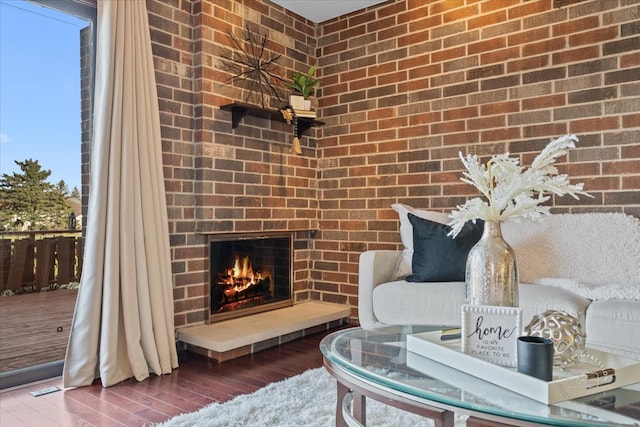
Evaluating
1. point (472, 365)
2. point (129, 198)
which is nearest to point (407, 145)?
point (129, 198)

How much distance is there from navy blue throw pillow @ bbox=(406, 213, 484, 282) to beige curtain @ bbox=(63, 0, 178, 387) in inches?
58.0

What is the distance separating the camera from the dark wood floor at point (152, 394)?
6.68ft

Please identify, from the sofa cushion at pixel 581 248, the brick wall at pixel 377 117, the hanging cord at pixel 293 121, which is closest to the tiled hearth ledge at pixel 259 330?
the brick wall at pixel 377 117

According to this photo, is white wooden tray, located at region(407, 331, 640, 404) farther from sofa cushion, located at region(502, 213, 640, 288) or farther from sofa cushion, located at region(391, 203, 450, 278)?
sofa cushion, located at region(391, 203, 450, 278)

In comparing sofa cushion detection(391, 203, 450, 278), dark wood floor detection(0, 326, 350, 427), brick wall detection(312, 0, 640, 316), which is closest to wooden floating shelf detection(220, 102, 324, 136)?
brick wall detection(312, 0, 640, 316)

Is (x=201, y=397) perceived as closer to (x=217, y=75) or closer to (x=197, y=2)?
(x=217, y=75)

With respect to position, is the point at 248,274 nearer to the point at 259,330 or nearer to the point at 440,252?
the point at 259,330

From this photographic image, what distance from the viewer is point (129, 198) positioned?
2.60 metres

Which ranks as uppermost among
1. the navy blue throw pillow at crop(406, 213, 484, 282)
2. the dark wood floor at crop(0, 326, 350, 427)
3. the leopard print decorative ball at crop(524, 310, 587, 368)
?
the navy blue throw pillow at crop(406, 213, 484, 282)

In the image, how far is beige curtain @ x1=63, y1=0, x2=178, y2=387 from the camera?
2.48 metres

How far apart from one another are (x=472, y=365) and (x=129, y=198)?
2.04 meters

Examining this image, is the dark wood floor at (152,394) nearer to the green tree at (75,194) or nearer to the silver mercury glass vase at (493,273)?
the green tree at (75,194)

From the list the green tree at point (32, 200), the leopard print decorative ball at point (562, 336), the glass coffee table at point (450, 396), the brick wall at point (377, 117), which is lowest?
the glass coffee table at point (450, 396)

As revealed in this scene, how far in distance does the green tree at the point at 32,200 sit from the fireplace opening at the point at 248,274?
0.96m
